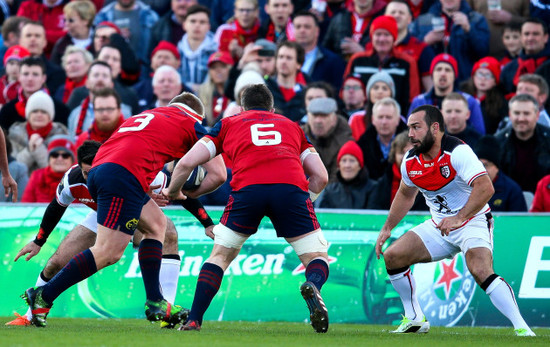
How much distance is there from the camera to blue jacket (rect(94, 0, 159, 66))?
1764cm

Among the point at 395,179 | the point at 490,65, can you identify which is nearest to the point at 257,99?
the point at 395,179

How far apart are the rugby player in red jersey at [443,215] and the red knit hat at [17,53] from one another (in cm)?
885

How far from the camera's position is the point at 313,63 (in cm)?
1570

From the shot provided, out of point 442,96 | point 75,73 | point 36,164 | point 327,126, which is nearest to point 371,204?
point 327,126

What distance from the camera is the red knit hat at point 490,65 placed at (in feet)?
47.5

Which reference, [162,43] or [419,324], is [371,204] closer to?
[419,324]

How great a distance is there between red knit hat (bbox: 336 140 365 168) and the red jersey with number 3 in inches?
155

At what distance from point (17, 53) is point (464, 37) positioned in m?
7.34

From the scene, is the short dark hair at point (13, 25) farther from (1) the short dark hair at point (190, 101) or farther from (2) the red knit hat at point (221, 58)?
(1) the short dark hair at point (190, 101)

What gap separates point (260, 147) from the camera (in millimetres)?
8609

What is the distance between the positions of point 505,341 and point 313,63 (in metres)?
7.83

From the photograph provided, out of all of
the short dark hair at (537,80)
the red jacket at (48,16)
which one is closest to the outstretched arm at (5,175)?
the short dark hair at (537,80)

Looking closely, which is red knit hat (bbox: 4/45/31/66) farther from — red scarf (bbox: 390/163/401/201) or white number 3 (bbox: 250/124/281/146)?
white number 3 (bbox: 250/124/281/146)

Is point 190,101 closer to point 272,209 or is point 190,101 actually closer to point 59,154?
point 272,209
